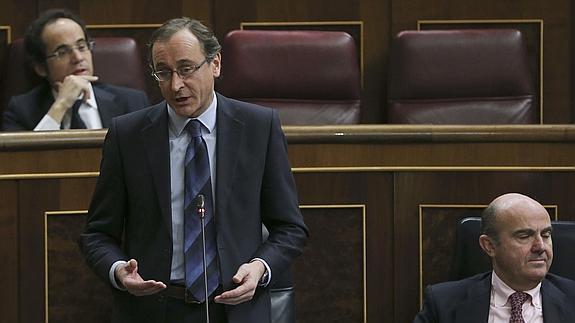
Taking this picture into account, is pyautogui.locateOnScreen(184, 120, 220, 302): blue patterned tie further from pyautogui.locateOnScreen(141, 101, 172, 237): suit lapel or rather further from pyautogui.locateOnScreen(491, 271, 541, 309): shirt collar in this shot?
pyautogui.locateOnScreen(491, 271, 541, 309): shirt collar

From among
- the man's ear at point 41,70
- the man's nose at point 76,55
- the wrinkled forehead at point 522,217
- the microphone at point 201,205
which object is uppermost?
the man's nose at point 76,55

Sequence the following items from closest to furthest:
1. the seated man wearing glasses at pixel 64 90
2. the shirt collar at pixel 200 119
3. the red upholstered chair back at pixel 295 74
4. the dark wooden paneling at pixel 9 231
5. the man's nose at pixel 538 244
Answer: the shirt collar at pixel 200 119 < the man's nose at pixel 538 244 < the dark wooden paneling at pixel 9 231 < the seated man wearing glasses at pixel 64 90 < the red upholstered chair back at pixel 295 74

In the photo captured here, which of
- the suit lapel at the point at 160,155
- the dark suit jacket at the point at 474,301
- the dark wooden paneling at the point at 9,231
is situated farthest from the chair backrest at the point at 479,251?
the dark wooden paneling at the point at 9,231

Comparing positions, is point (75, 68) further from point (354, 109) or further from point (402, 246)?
point (402, 246)

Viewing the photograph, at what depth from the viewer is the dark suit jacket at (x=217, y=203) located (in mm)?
1074

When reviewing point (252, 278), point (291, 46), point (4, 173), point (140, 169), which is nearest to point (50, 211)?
point (4, 173)

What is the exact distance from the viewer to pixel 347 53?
5.89 feet

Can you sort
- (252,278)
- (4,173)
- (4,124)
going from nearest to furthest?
(252,278), (4,173), (4,124)

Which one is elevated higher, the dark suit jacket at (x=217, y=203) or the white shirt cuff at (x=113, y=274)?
the dark suit jacket at (x=217, y=203)

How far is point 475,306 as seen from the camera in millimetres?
1270

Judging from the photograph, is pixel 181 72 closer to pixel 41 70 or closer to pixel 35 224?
pixel 35 224

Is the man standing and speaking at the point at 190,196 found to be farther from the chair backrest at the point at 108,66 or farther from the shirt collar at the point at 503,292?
the chair backrest at the point at 108,66

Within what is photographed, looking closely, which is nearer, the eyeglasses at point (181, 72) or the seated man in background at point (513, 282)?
the eyeglasses at point (181, 72)

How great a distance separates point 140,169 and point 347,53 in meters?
0.76
